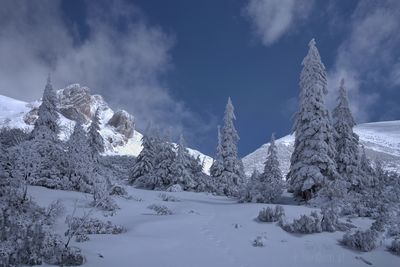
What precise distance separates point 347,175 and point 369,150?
387ft

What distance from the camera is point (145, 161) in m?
44.9

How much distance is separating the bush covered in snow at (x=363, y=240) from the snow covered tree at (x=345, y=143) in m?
15.7

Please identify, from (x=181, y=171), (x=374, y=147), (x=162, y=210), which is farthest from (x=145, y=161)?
(x=374, y=147)

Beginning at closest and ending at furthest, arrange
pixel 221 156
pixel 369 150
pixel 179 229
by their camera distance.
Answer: pixel 179 229 → pixel 221 156 → pixel 369 150

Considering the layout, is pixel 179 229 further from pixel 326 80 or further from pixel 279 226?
pixel 326 80

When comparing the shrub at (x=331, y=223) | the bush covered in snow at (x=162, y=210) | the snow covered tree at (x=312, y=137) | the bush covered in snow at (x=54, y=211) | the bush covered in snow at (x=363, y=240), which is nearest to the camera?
the bush covered in snow at (x=363, y=240)

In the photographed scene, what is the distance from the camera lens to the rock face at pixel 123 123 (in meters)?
167

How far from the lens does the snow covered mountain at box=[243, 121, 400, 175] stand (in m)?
123

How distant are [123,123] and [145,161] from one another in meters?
129

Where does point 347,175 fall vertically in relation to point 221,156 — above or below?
below

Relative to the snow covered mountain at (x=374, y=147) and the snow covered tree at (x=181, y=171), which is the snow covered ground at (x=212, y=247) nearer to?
the snow covered tree at (x=181, y=171)

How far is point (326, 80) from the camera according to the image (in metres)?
24.7

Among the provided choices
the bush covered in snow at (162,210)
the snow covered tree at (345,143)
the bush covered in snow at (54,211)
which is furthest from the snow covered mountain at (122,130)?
the bush covered in snow at (54,211)

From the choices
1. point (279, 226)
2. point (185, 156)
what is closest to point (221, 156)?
point (185, 156)
